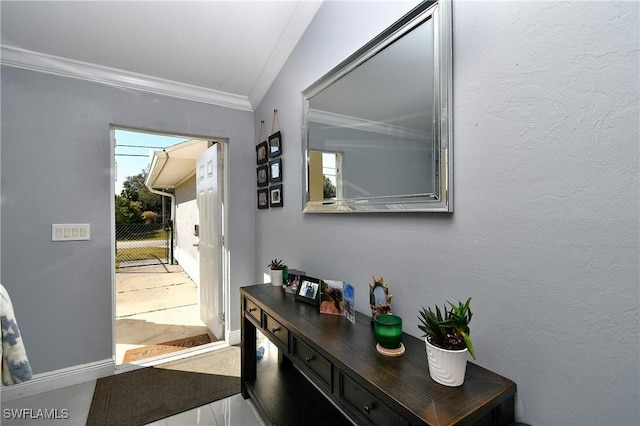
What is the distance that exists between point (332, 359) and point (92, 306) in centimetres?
217

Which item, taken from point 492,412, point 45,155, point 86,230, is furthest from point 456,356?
point 45,155

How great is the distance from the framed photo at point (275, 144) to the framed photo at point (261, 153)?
0.40ft

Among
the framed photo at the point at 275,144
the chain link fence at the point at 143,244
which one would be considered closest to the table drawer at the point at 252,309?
the framed photo at the point at 275,144

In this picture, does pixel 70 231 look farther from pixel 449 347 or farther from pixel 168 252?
pixel 168 252

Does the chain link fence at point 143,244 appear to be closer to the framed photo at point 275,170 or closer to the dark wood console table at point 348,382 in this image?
the framed photo at point 275,170

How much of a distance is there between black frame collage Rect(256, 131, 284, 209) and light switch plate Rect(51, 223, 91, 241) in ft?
4.40

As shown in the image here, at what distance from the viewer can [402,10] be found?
1276mm

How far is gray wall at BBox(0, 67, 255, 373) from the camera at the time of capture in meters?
2.02

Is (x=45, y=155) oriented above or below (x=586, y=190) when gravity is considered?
above

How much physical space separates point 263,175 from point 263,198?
208 mm

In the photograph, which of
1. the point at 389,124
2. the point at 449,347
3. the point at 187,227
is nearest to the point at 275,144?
the point at 389,124

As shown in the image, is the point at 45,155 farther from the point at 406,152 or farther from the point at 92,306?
the point at 406,152

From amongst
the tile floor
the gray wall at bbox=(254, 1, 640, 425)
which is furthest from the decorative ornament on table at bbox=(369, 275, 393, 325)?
the tile floor

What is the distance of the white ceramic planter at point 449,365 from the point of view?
874 millimetres
